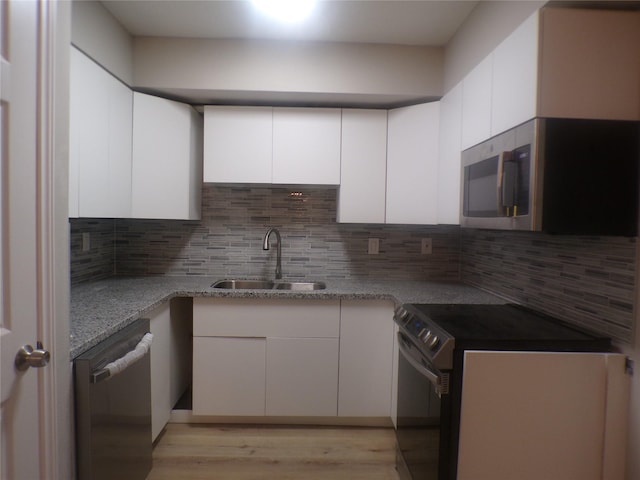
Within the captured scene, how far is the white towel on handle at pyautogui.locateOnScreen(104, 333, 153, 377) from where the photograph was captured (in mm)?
1248

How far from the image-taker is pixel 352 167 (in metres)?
2.34

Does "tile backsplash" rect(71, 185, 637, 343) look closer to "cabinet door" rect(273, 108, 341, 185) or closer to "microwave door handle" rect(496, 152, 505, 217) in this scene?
"cabinet door" rect(273, 108, 341, 185)

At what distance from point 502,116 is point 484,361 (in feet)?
3.14

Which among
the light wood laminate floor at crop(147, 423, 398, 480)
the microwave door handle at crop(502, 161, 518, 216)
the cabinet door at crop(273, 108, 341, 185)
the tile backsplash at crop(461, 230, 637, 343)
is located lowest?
the light wood laminate floor at crop(147, 423, 398, 480)

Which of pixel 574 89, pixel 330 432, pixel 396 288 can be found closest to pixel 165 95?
pixel 396 288

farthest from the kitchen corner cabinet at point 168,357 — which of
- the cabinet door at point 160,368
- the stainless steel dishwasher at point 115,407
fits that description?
the stainless steel dishwasher at point 115,407

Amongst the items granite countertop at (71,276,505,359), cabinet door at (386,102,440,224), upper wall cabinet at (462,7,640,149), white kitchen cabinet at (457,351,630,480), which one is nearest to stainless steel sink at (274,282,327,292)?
granite countertop at (71,276,505,359)

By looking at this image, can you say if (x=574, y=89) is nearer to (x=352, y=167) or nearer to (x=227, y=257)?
(x=352, y=167)

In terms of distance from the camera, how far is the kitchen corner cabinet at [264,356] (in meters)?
2.10

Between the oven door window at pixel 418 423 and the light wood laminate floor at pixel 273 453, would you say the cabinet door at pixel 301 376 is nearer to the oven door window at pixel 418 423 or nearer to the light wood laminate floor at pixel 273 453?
the light wood laminate floor at pixel 273 453

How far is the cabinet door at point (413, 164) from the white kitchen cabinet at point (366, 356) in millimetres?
617

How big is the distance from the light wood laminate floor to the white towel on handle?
75cm

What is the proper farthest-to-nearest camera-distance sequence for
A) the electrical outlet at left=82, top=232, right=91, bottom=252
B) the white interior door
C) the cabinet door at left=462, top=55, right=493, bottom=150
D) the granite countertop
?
the electrical outlet at left=82, top=232, right=91, bottom=252, the cabinet door at left=462, top=55, right=493, bottom=150, the granite countertop, the white interior door

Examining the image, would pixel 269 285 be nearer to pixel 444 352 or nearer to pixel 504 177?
pixel 444 352
